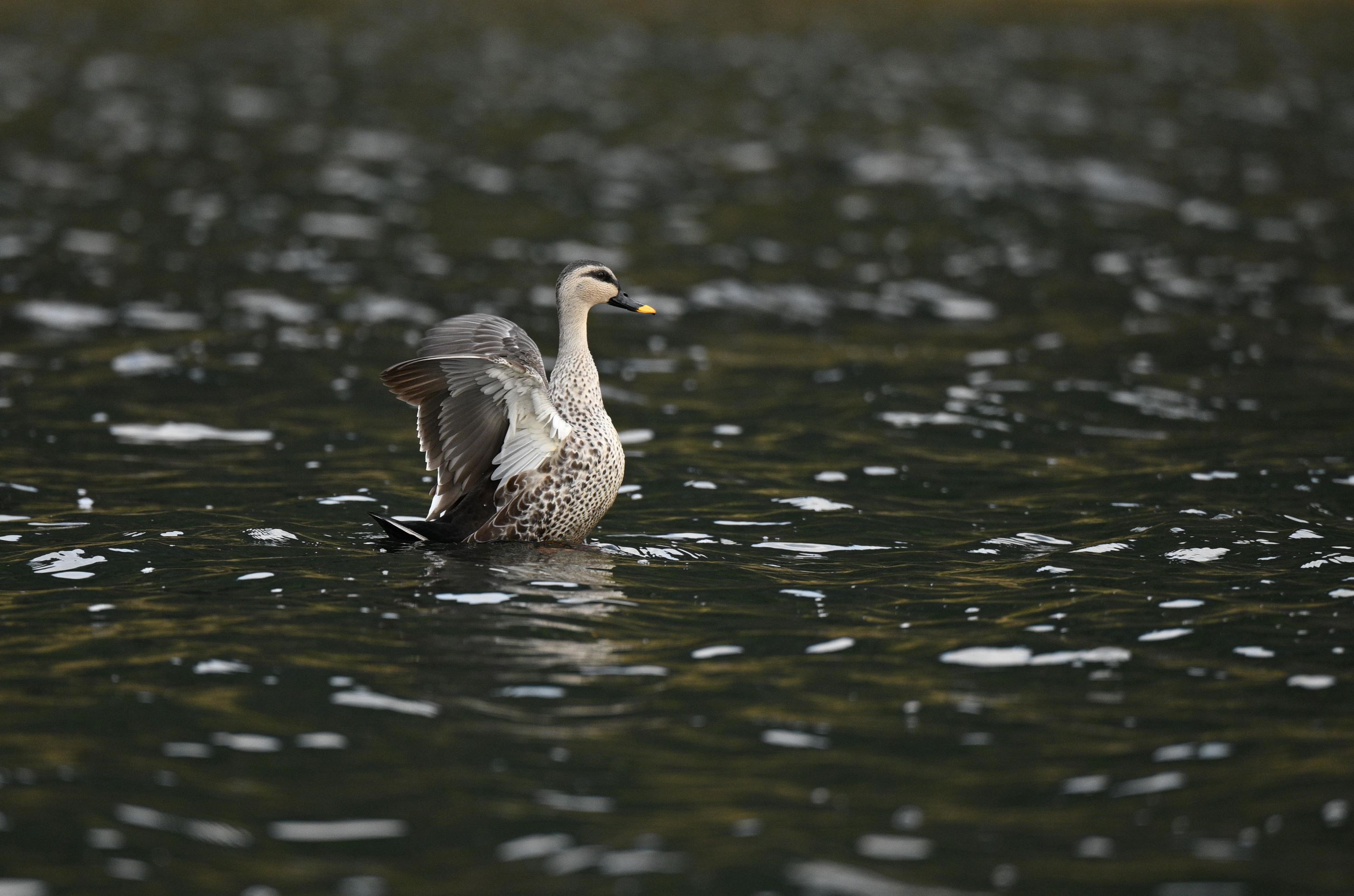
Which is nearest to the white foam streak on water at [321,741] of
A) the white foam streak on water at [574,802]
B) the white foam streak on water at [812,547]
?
the white foam streak on water at [574,802]

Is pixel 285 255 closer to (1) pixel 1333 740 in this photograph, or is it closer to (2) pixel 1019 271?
(2) pixel 1019 271


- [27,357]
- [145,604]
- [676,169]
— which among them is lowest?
[145,604]

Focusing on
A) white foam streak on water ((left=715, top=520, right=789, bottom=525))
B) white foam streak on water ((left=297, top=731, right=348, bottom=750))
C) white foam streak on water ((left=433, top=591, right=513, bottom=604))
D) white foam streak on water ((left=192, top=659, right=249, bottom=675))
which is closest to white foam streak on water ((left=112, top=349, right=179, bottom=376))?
white foam streak on water ((left=715, top=520, right=789, bottom=525))

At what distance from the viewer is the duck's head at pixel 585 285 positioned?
34.1 ft

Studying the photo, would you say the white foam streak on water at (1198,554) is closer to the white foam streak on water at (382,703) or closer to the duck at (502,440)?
the duck at (502,440)

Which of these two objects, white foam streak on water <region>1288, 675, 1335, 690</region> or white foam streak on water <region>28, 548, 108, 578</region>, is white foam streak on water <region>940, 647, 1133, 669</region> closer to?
white foam streak on water <region>1288, 675, 1335, 690</region>

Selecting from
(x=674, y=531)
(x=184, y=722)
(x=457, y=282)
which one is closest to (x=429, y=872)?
(x=184, y=722)

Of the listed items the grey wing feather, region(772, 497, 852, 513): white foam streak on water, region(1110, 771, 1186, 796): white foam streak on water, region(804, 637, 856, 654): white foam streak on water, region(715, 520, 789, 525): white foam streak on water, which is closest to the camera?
region(1110, 771, 1186, 796): white foam streak on water

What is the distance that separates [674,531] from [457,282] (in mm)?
9073

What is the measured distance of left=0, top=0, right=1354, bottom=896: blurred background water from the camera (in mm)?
6141

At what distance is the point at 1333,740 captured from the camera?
6891mm

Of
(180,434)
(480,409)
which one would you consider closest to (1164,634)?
(480,409)

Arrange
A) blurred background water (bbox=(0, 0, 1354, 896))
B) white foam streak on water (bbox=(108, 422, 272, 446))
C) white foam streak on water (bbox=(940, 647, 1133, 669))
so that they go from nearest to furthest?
blurred background water (bbox=(0, 0, 1354, 896)) < white foam streak on water (bbox=(940, 647, 1133, 669)) < white foam streak on water (bbox=(108, 422, 272, 446))

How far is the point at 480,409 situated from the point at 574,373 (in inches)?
29.3
